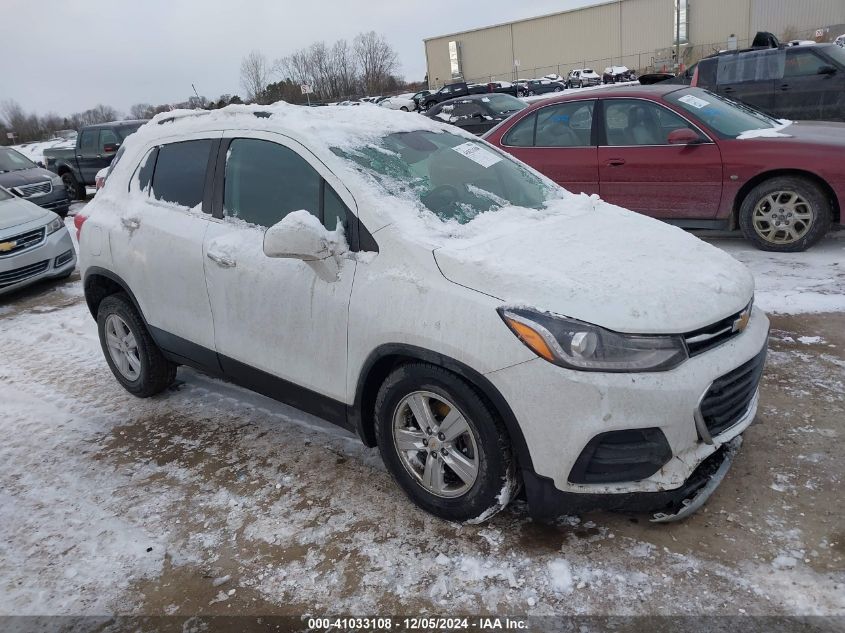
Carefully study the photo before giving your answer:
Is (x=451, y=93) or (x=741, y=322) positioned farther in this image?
(x=451, y=93)

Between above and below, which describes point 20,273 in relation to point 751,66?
below

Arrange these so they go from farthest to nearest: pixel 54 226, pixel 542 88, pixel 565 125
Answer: pixel 542 88 → pixel 54 226 → pixel 565 125

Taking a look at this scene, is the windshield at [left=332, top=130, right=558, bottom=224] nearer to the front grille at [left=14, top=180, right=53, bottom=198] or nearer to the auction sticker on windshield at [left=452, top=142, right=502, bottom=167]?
the auction sticker on windshield at [left=452, top=142, right=502, bottom=167]

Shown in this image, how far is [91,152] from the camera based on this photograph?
50.2 feet

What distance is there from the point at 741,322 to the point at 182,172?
317 centimetres

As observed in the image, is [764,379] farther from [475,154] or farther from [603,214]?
[475,154]

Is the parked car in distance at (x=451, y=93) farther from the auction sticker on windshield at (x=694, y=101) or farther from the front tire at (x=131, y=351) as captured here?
the front tire at (x=131, y=351)

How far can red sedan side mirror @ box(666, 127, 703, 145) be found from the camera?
5.96 metres

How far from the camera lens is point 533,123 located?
7105 mm

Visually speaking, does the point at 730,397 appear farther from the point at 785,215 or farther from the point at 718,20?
the point at 718,20

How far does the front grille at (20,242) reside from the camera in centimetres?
724

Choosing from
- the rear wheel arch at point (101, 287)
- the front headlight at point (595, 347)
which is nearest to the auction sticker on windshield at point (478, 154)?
the front headlight at point (595, 347)

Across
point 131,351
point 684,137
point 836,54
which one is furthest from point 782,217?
point 131,351

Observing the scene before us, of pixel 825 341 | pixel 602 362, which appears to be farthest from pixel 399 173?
pixel 825 341
